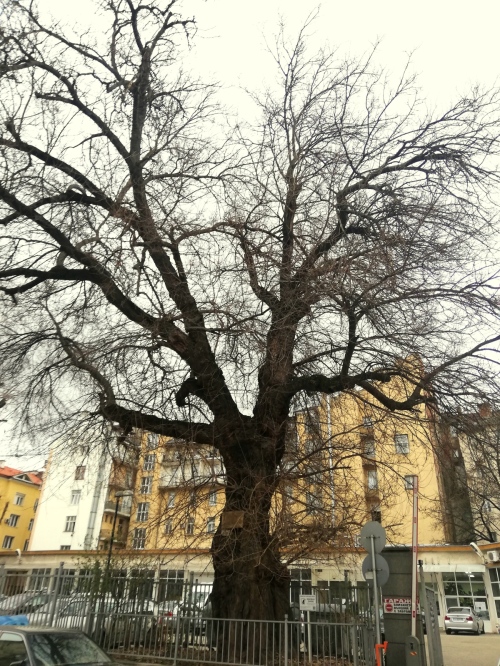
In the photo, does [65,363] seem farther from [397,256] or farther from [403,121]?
[403,121]

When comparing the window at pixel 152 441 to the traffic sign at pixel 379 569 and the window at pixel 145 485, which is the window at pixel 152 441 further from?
the traffic sign at pixel 379 569

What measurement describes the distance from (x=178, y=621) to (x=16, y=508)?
184ft

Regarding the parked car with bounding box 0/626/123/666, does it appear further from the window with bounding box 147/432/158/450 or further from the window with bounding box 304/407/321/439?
the window with bounding box 304/407/321/439

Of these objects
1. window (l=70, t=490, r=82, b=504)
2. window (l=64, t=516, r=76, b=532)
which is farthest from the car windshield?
window (l=64, t=516, r=76, b=532)

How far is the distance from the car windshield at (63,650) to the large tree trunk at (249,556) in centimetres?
293

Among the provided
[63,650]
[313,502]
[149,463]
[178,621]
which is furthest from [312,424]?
[63,650]

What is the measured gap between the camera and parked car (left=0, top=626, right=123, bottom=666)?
6.94 metres

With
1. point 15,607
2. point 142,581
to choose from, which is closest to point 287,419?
point 142,581

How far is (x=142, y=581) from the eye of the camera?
11.8 m

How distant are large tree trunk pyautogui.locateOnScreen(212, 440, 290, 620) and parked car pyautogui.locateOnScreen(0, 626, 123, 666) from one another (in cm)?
302

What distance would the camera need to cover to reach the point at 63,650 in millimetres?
7324

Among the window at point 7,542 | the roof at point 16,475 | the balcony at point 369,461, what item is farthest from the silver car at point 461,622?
the window at point 7,542

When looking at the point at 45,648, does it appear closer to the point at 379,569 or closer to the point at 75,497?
the point at 379,569

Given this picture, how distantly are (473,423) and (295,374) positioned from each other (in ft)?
12.0
